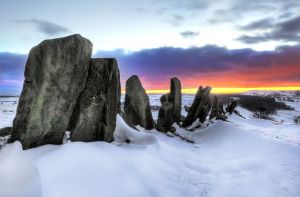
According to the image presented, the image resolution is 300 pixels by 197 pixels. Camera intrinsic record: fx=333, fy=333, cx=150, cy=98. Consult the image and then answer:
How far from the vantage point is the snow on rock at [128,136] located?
40.9ft

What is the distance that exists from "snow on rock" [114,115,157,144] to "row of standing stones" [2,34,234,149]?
0.81m

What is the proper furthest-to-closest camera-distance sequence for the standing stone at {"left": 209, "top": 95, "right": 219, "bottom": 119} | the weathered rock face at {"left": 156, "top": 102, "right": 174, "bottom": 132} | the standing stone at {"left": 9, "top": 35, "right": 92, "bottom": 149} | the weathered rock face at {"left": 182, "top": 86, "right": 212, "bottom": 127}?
the standing stone at {"left": 209, "top": 95, "right": 219, "bottom": 119}
the weathered rock face at {"left": 182, "top": 86, "right": 212, "bottom": 127}
the weathered rock face at {"left": 156, "top": 102, "right": 174, "bottom": 132}
the standing stone at {"left": 9, "top": 35, "right": 92, "bottom": 149}

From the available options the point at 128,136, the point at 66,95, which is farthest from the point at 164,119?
the point at 66,95

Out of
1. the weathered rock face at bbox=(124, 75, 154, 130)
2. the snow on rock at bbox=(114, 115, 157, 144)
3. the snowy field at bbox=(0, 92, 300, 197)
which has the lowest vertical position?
the snowy field at bbox=(0, 92, 300, 197)

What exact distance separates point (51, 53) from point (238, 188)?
6.58 meters

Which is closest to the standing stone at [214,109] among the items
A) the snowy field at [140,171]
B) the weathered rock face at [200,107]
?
the weathered rock face at [200,107]

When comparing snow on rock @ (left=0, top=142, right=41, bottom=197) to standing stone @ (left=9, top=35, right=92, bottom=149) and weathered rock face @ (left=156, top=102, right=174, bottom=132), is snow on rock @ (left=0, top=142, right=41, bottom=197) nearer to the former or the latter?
standing stone @ (left=9, top=35, right=92, bottom=149)

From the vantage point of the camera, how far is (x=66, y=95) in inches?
398

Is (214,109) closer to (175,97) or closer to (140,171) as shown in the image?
(175,97)

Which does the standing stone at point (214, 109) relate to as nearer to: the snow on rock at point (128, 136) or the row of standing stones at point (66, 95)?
the snow on rock at point (128, 136)

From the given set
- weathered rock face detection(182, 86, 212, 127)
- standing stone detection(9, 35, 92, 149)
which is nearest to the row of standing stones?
standing stone detection(9, 35, 92, 149)

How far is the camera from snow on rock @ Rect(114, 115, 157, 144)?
12479 millimetres

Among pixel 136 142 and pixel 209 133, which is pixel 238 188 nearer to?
pixel 136 142

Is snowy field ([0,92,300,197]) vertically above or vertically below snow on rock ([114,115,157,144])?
below
